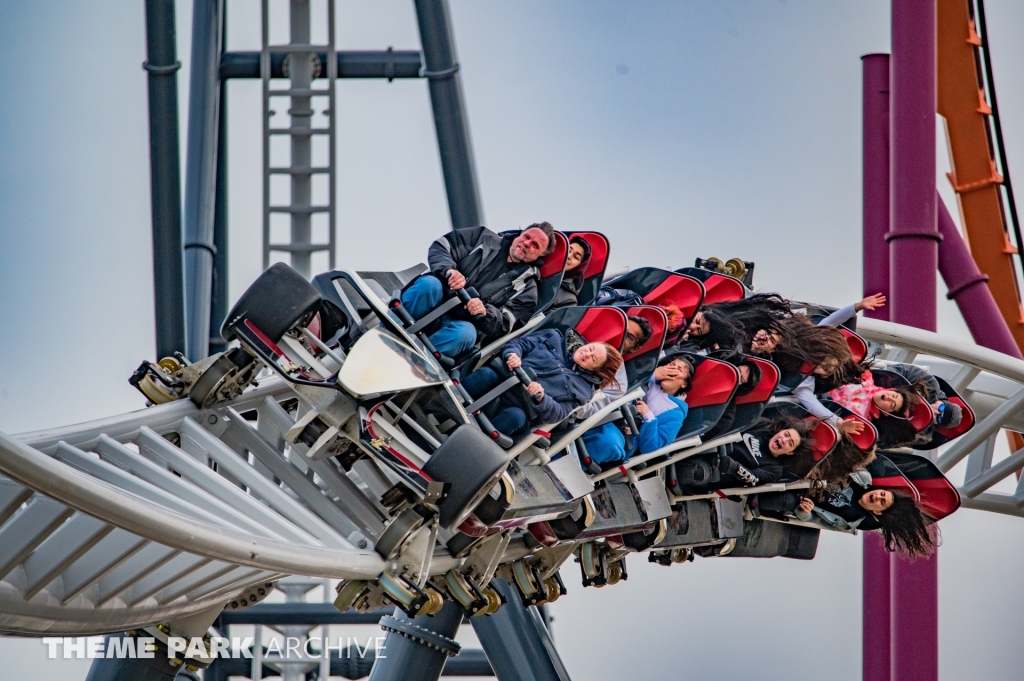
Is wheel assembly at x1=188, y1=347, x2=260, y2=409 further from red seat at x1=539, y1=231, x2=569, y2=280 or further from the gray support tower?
the gray support tower

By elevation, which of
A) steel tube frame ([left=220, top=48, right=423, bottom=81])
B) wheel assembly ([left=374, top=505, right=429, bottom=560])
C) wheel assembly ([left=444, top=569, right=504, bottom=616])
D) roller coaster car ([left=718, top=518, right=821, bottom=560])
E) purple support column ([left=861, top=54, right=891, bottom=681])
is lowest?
wheel assembly ([left=444, top=569, right=504, bottom=616])

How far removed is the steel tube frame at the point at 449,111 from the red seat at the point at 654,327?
1.99 metres

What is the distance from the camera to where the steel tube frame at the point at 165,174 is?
6.52m

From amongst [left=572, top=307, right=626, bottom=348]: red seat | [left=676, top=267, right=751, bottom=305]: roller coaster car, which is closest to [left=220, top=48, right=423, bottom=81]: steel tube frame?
[left=676, top=267, right=751, bottom=305]: roller coaster car

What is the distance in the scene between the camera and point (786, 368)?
5711mm

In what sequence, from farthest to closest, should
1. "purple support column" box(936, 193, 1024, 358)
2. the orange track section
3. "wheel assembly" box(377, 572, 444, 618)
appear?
the orange track section, "purple support column" box(936, 193, 1024, 358), "wheel assembly" box(377, 572, 444, 618)

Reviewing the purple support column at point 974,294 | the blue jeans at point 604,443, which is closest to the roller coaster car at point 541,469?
the blue jeans at point 604,443

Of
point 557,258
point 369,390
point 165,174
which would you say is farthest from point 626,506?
point 165,174

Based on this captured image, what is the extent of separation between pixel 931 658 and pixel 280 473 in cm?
394

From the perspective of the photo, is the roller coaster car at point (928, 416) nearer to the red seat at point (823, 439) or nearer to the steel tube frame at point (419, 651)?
the red seat at point (823, 439)

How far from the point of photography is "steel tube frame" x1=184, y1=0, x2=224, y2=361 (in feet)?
23.5

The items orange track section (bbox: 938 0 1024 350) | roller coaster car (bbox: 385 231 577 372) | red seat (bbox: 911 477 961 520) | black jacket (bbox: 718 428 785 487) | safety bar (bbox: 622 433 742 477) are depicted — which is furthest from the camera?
orange track section (bbox: 938 0 1024 350)

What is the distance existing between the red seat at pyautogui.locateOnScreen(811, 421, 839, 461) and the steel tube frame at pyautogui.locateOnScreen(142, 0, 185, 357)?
9.96 ft

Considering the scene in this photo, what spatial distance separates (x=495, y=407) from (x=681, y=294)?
132 centimetres
